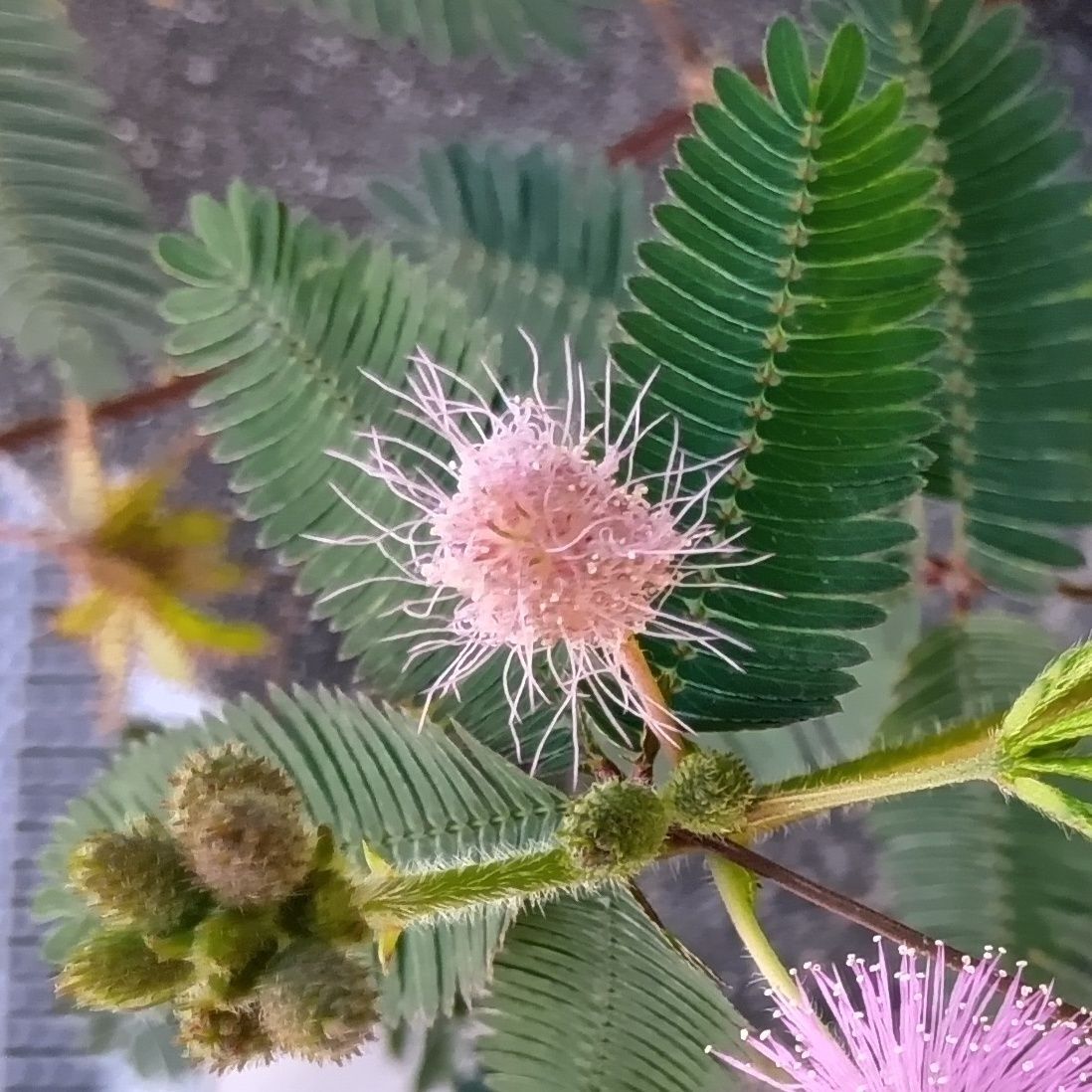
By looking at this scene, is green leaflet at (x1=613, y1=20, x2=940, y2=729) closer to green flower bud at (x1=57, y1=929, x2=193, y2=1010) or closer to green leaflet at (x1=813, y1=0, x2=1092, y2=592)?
green leaflet at (x1=813, y1=0, x2=1092, y2=592)

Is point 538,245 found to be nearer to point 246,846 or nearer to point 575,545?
point 575,545

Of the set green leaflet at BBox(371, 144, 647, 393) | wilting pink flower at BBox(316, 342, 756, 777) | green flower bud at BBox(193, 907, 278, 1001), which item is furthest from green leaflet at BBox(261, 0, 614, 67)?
green flower bud at BBox(193, 907, 278, 1001)

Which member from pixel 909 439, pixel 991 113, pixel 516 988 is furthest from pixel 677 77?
pixel 516 988

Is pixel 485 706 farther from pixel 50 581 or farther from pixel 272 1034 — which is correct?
pixel 50 581

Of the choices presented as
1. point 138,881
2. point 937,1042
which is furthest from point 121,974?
point 937,1042

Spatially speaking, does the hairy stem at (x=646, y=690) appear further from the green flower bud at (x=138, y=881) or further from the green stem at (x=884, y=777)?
the green flower bud at (x=138, y=881)

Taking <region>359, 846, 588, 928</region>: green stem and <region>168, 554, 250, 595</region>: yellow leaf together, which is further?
<region>168, 554, 250, 595</region>: yellow leaf

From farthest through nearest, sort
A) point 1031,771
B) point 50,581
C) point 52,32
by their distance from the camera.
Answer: point 50,581, point 52,32, point 1031,771
